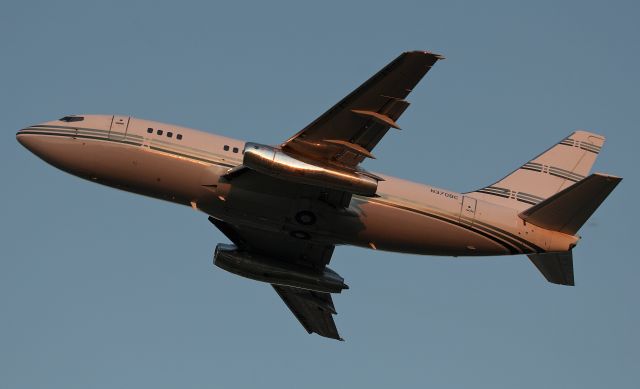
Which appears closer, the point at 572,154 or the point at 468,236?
the point at 468,236

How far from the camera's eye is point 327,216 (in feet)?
159

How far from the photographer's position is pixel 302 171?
45.1m

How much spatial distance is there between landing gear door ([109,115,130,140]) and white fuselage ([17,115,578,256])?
0.16 ft

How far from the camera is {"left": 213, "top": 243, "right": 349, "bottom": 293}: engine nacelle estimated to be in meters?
53.9

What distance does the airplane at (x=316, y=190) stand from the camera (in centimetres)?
4550

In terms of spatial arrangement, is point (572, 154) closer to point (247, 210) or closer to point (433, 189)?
point (433, 189)

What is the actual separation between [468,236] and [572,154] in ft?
Answer: 33.1

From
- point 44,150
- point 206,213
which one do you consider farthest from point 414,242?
point 44,150

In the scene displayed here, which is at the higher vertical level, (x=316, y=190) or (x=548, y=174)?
(x=548, y=174)

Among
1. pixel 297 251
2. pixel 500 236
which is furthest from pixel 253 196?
pixel 500 236

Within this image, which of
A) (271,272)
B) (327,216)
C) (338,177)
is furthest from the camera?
(271,272)

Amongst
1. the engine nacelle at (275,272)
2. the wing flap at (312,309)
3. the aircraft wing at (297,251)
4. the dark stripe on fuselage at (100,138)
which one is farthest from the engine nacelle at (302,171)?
the wing flap at (312,309)

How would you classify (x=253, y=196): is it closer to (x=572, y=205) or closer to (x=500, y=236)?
(x=500, y=236)

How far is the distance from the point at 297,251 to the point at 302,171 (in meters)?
10.2
